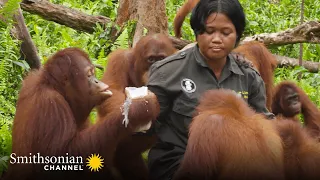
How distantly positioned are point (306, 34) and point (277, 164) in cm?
514

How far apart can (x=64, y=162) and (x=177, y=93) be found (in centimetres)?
94

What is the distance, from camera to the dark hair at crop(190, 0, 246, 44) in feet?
12.8

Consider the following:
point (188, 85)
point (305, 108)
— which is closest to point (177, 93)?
point (188, 85)

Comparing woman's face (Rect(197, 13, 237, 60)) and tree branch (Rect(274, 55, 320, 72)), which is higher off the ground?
woman's face (Rect(197, 13, 237, 60))

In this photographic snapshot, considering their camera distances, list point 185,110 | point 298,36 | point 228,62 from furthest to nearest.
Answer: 1. point 298,36
2. point 228,62
3. point 185,110

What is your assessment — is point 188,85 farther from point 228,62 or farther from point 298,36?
point 298,36

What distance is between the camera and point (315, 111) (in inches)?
260

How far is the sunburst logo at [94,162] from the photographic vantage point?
12.7 ft

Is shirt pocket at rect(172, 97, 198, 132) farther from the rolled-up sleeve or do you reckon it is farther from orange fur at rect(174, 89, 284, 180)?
the rolled-up sleeve

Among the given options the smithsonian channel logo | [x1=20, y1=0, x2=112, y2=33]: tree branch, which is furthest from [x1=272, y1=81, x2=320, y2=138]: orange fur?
[x1=20, y1=0, x2=112, y2=33]: tree branch

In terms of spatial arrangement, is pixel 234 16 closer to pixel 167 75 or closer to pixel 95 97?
pixel 167 75

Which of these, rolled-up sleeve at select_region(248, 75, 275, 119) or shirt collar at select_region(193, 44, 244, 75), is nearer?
shirt collar at select_region(193, 44, 244, 75)

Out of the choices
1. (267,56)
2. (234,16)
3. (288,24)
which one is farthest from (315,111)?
(288,24)

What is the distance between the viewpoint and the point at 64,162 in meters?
3.82
